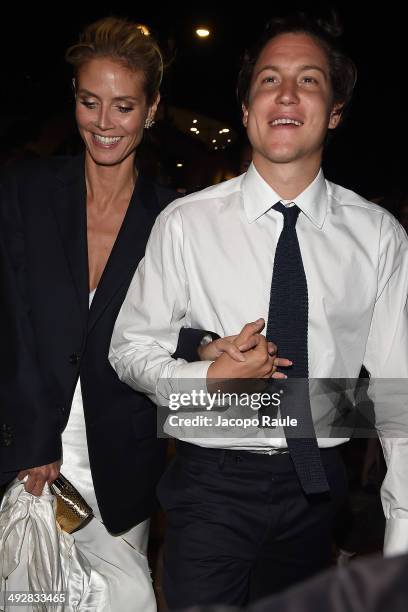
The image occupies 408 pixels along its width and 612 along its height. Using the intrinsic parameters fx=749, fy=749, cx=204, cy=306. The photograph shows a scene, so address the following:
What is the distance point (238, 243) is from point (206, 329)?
26 centimetres

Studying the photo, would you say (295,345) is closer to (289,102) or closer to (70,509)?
(289,102)

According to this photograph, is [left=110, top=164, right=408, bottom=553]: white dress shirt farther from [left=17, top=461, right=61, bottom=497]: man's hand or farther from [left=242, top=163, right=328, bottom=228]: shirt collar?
[left=17, top=461, right=61, bottom=497]: man's hand

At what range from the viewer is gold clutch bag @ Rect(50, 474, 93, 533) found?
2.42 m

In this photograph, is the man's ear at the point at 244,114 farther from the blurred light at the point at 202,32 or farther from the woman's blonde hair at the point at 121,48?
the blurred light at the point at 202,32

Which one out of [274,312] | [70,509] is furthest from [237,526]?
[70,509]

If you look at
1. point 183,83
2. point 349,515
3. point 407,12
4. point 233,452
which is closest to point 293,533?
point 233,452

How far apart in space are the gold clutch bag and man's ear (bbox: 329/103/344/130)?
143cm

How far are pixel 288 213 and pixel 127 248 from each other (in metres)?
0.62

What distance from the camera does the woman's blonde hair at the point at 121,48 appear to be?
2531 millimetres

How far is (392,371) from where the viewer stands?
2.07 m

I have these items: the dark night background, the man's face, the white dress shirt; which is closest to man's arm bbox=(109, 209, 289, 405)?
the white dress shirt

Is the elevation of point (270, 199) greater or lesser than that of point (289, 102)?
lesser

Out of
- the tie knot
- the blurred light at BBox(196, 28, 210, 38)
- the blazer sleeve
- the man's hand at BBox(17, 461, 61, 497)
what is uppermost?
the blurred light at BBox(196, 28, 210, 38)

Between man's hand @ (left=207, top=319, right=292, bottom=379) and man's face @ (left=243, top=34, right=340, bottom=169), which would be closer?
man's hand @ (left=207, top=319, right=292, bottom=379)
